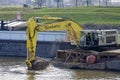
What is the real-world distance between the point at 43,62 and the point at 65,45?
864 centimetres

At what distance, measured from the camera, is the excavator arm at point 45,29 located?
149 feet

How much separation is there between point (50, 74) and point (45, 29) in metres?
5.24

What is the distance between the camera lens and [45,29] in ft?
155

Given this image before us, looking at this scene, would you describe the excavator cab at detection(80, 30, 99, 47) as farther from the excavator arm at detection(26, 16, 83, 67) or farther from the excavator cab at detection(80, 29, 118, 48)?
the excavator arm at detection(26, 16, 83, 67)

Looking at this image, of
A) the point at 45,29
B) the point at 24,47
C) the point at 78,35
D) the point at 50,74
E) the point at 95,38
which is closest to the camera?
the point at 50,74

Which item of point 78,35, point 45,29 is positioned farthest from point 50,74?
point 78,35

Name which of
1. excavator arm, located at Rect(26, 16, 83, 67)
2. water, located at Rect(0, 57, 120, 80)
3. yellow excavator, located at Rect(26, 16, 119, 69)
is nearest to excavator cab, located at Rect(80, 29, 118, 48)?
yellow excavator, located at Rect(26, 16, 119, 69)

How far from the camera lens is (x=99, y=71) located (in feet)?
149

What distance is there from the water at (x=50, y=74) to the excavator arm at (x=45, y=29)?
1554 millimetres

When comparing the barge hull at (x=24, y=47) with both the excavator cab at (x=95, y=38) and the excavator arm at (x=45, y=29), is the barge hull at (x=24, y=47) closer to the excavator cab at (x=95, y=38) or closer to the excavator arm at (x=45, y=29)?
the excavator arm at (x=45, y=29)

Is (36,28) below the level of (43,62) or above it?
above

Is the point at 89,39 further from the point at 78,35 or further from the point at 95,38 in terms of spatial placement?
the point at 78,35

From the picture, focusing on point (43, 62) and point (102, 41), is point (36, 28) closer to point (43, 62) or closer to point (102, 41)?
point (43, 62)

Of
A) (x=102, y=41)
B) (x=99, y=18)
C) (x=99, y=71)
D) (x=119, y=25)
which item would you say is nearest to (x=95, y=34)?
(x=102, y=41)
